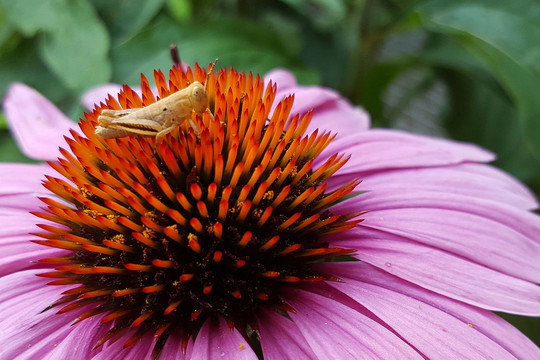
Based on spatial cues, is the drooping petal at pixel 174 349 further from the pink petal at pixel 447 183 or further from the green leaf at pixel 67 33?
the green leaf at pixel 67 33

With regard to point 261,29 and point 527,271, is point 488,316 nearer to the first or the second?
point 527,271

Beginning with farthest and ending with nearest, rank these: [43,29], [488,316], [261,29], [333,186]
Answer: [261,29] → [43,29] → [333,186] → [488,316]

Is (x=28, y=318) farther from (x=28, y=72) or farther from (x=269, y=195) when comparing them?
(x=28, y=72)

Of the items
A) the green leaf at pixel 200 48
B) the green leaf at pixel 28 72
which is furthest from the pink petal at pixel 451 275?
the green leaf at pixel 28 72

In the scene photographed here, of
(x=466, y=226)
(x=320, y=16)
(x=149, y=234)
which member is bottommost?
(x=149, y=234)

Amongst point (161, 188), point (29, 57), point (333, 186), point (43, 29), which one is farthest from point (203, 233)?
point (29, 57)

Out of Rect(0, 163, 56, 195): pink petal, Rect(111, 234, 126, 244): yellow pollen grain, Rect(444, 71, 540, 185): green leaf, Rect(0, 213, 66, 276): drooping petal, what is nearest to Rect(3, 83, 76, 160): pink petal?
Rect(0, 163, 56, 195): pink petal

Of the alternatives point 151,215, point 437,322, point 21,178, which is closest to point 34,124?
point 21,178
